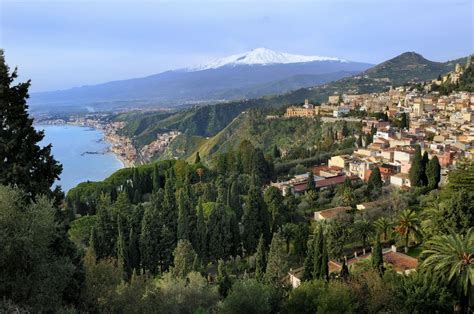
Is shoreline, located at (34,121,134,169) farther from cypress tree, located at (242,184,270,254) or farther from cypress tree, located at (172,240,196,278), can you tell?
cypress tree, located at (172,240,196,278)

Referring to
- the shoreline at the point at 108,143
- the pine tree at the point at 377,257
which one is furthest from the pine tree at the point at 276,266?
the shoreline at the point at 108,143

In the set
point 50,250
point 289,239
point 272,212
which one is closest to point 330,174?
point 272,212

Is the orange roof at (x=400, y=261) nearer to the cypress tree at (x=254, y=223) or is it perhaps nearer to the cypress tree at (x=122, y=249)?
the cypress tree at (x=254, y=223)

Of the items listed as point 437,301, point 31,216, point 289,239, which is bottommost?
point 289,239

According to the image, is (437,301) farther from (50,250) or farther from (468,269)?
(50,250)

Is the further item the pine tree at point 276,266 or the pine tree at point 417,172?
the pine tree at point 417,172

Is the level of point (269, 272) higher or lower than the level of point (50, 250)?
lower
